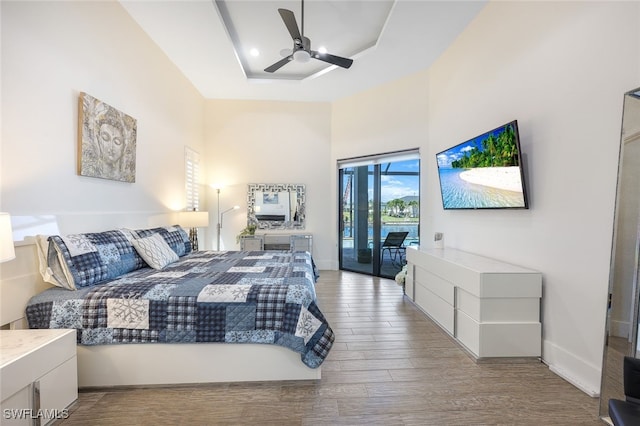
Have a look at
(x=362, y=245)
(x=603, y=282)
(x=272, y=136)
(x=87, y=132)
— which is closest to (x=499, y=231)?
(x=603, y=282)

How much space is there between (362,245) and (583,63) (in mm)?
3994

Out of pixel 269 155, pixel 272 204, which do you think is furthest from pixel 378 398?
pixel 269 155

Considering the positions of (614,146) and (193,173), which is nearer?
(614,146)

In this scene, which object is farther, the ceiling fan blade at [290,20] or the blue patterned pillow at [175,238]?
the blue patterned pillow at [175,238]

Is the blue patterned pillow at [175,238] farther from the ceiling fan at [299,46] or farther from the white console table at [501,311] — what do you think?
the white console table at [501,311]

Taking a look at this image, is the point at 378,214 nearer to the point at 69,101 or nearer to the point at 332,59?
the point at 332,59

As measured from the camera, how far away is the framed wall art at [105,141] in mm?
Result: 2424

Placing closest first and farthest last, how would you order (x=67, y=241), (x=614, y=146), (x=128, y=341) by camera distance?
(x=614, y=146), (x=128, y=341), (x=67, y=241)

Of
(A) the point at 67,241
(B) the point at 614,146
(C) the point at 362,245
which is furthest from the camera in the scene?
(C) the point at 362,245

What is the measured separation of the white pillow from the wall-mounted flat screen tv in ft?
10.8

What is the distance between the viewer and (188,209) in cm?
473

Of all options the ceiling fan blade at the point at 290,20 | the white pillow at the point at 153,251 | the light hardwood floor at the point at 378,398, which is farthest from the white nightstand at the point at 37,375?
the ceiling fan blade at the point at 290,20

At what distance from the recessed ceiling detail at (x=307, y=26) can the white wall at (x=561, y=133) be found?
1.21 m

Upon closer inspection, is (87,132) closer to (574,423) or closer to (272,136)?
(272,136)
